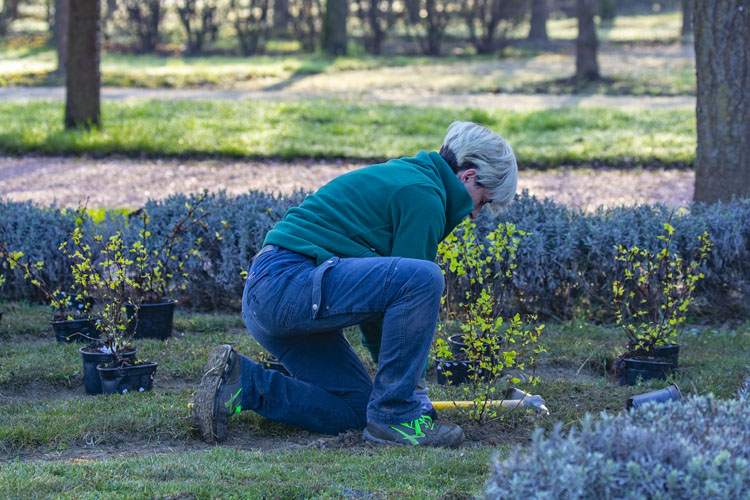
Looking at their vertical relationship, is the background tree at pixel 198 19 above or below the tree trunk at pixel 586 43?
above

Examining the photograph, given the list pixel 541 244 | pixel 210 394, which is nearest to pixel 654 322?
pixel 541 244

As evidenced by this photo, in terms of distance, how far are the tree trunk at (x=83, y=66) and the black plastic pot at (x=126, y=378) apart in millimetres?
7752

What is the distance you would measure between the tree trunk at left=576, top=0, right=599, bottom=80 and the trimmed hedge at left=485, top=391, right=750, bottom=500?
15326mm

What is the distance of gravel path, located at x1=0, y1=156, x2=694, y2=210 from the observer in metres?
8.70

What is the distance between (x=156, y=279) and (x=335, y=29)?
62.3 feet

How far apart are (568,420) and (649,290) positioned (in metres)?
1.35

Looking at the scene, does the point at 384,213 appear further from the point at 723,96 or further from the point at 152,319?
the point at 723,96

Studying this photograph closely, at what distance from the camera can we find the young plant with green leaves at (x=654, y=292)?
4.34m

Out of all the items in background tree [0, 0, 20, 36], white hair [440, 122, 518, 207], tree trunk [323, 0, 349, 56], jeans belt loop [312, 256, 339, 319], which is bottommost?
jeans belt loop [312, 256, 339, 319]

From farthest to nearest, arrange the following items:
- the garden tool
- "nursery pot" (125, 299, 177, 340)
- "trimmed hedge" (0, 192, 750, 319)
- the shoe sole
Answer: "trimmed hedge" (0, 192, 750, 319), "nursery pot" (125, 299, 177, 340), the garden tool, the shoe sole

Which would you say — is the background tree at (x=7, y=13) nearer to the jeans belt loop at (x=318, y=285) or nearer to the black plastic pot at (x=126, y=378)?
the black plastic pot at (x=126, y=378)

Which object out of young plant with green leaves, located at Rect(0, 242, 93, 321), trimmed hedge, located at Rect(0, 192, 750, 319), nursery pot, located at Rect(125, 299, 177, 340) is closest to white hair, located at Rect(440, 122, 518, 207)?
trimmed hedge, located at Rect(0, 192, 750, 319)

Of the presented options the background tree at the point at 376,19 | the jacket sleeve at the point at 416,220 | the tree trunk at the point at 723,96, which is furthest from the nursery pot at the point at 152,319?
the background tree at the point at 376,19

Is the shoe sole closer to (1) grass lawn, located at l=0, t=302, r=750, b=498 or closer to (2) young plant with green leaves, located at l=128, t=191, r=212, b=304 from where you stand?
(1) grass lawn, located at l=0, t=302, r=750, b=498
